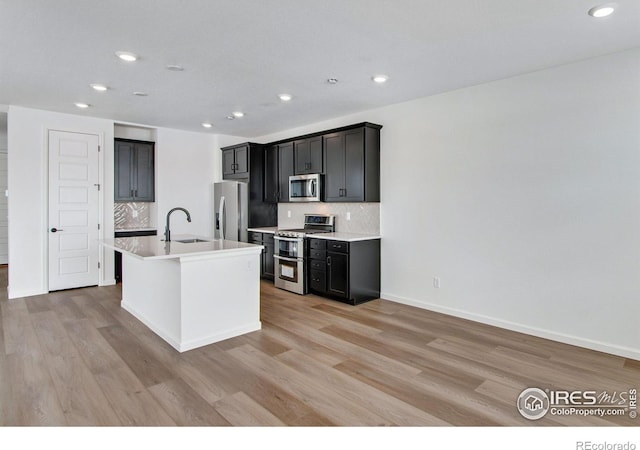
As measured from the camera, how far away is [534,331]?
11.8ft

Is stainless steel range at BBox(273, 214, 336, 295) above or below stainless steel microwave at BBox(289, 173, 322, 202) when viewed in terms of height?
below

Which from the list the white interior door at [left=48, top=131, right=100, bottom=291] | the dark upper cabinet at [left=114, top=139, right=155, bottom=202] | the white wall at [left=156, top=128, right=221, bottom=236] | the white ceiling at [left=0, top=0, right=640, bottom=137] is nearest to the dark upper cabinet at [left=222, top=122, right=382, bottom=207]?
the white wall at [left=156, top=128, right=221, bottom=236]

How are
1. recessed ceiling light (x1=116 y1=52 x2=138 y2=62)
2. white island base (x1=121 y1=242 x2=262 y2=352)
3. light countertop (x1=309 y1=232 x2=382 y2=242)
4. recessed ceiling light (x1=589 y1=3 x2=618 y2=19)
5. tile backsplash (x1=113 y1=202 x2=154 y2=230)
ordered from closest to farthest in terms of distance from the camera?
recessed ceiling light (x1=589 y1=3 x2=618 y2=19) < recessed ceiling light (x1=116 y1=52 x2=138 y2=62) < white island base (x1=121 y1=242 x2=262 y2=352) < light countertop (x1=309 y1=232 x2=382 y2=242) < tile backsplash (x1=113 y1=202 x2=154 y2=230)

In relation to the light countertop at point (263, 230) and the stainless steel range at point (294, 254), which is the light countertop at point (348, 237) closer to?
the stainless steel range at point (294, 254)

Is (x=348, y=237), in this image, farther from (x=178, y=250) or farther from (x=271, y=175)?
(x=271, y=175)

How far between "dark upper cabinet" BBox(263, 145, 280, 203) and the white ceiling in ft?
6.11

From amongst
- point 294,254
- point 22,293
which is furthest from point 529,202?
point 22,293

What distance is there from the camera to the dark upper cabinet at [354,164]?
478cm

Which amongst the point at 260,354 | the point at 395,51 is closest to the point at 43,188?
the point at 260,354

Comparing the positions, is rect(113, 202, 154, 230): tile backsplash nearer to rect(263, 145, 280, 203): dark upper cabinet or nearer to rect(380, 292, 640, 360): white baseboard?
rect(263, 145, 280, 203): dark upper cabinet

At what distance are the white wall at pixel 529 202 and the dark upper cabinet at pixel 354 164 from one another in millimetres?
209

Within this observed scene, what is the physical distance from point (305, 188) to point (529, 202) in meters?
3.07

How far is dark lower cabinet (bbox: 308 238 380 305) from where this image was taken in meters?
4.65
